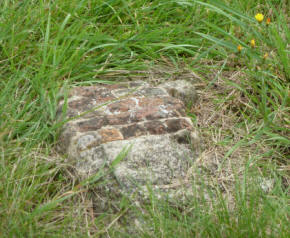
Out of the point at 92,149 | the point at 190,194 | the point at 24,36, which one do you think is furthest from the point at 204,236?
the point at 24,36

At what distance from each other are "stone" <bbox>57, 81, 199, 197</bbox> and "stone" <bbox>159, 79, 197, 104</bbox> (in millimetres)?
68

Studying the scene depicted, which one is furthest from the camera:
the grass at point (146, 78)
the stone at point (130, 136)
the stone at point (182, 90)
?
the stone at point (182, 90)

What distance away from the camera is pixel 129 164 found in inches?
85.1

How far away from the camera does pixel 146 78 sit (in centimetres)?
289

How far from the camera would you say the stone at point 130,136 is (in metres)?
2.14

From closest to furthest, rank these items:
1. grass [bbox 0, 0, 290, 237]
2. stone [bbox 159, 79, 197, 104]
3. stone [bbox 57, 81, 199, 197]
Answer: grass [bbox 0, 0, 290, 237]
stone [bbox 57, 81, 199, 197]
stone [bbox 159, 79, 197, 104]

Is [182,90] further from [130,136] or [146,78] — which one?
[130,136]

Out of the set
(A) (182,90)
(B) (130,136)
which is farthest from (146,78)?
(B) (130,136)

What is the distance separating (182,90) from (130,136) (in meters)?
0.57

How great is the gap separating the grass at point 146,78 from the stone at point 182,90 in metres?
0.06

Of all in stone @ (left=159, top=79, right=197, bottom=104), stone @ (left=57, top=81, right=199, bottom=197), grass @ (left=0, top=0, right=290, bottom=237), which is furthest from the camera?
stone @ (left=159, top=79, right=197, bottom=104)

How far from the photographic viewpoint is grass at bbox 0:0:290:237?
1.87m

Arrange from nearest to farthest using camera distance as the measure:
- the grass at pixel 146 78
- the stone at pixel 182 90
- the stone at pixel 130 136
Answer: the grass at pixel 146 78
the stone at pixel 130 136
the stone at pixel 182 90

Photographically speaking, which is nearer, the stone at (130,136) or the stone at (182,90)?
the stone at (130,136)
